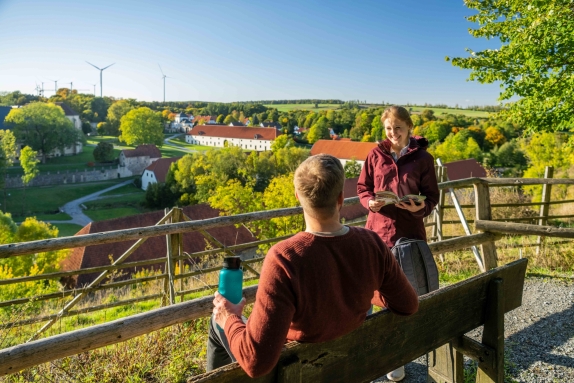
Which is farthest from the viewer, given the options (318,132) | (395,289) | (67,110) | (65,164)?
(67,110)

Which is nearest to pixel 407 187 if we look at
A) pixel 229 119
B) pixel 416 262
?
pixel 416 262

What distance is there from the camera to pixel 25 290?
18.7m

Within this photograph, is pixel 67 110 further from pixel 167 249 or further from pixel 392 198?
pixel 392 198

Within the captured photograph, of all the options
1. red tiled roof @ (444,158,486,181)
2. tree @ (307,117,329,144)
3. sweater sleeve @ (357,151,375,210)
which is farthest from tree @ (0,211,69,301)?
tree @ (307,117,329,144)

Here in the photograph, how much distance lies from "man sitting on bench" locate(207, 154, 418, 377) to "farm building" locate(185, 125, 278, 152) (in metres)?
93.4

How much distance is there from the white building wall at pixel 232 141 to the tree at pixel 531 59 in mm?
85232

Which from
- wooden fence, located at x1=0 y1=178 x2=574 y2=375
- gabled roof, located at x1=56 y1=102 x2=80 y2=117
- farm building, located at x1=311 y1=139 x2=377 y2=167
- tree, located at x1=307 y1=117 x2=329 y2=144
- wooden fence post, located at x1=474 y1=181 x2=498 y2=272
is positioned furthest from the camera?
gabled roof, located at x1=56 y1=102 x2=80 y2=117

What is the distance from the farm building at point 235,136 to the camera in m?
98.2

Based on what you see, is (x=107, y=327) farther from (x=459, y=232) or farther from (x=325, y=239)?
(x=459, y=232)

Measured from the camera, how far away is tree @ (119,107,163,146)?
86.2 metres

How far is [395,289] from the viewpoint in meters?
1.67

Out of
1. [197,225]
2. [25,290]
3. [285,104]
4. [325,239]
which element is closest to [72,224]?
[25,290]

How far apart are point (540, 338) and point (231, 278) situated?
3.38 metres

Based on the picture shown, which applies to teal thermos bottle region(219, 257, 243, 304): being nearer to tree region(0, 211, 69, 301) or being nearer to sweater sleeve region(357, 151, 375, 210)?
sweater sleeve region(357, 151, 375, 210)
